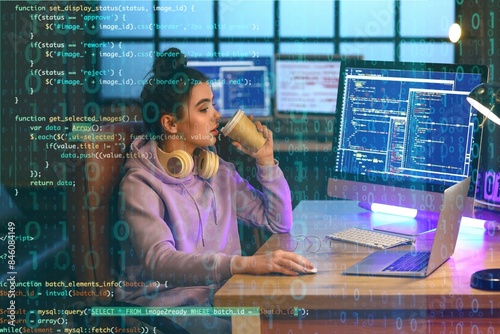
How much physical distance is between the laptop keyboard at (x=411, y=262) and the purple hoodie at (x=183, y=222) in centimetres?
31

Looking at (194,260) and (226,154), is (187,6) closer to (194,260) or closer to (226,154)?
(226,154)

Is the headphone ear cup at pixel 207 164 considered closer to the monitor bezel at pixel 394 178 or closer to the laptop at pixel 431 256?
the monitor bezel at pixel 394 178

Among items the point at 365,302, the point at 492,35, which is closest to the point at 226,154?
the point at 365,302

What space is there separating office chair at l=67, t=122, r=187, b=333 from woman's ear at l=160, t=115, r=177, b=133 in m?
0.05

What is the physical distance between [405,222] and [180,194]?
538 mm

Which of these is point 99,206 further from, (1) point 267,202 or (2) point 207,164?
(1) point 267,202

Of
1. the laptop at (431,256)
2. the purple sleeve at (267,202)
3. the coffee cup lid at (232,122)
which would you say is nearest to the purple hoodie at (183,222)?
the purple sleeve at (267,202)

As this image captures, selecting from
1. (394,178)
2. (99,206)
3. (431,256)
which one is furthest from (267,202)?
(431,256)

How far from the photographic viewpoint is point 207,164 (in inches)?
71.4

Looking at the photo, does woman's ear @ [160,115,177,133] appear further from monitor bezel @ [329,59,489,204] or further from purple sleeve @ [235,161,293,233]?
monitor bezel @ [329,59,489,204]

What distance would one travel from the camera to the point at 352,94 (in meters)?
1.91

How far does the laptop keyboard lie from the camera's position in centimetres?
149

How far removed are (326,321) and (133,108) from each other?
0.66m

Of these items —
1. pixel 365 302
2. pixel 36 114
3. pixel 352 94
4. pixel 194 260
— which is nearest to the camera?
pixel 365 302
